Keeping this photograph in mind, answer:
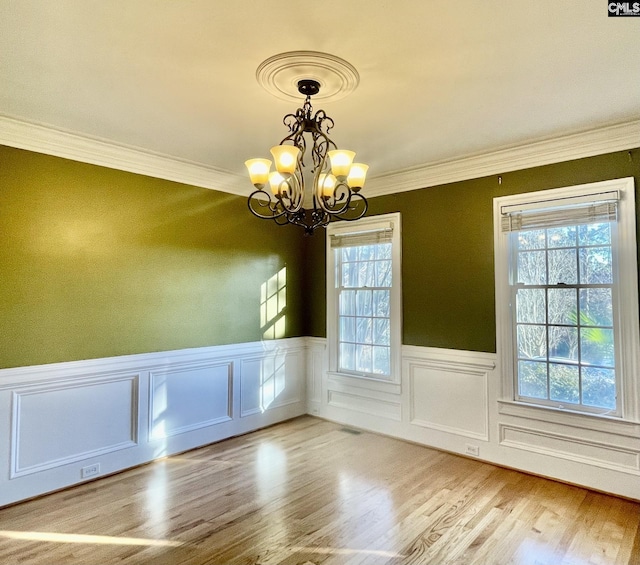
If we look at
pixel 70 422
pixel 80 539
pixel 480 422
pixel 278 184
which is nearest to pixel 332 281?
pixel 480 422

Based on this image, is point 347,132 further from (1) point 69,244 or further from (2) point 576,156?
(1) point 69,244

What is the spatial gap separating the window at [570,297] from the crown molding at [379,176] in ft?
0.99

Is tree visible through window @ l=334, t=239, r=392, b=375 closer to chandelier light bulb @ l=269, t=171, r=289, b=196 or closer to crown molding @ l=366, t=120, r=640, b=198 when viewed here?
crown molding @ l=366, t=120, r=640, b=198

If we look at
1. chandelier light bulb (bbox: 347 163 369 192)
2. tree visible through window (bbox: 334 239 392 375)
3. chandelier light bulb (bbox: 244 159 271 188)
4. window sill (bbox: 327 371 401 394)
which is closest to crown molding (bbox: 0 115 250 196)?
tree visible through window (bbox: 334 239 392 375)

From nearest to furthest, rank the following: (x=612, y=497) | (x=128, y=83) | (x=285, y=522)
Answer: (x=128, y=83)
(x=285, y=522)
(x=612, y=497)

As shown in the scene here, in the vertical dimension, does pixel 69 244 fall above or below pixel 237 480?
above

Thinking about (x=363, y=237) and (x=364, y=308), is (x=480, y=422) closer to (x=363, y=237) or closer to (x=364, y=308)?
(x=364, y=308)

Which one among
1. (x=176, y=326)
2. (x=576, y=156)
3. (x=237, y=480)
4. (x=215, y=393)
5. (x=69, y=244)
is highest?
(x=576, y=156)

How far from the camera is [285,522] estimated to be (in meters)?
2.68

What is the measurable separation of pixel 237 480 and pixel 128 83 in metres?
2.94

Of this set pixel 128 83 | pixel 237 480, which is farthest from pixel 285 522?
pixel 128 83

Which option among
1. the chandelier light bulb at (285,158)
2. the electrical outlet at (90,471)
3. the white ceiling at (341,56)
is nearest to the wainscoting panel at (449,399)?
the white ceiling at (341,56)

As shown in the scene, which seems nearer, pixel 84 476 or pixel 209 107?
pixel 209 107

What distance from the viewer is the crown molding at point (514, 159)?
10.1 feet
